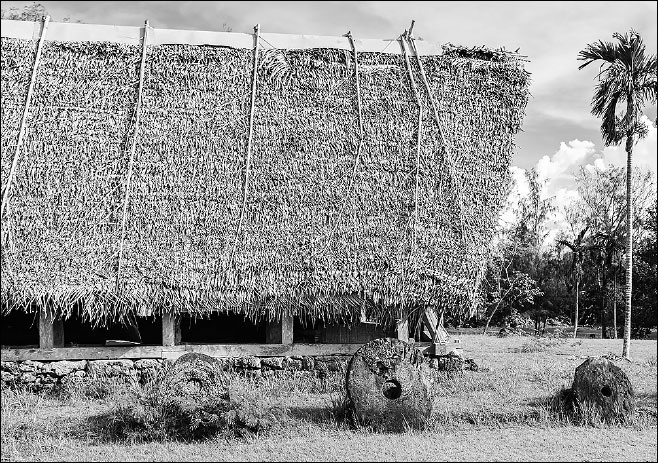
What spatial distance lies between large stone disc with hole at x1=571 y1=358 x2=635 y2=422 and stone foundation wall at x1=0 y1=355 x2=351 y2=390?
13.0 feet

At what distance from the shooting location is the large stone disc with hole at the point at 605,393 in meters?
8.47

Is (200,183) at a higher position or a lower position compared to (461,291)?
higher

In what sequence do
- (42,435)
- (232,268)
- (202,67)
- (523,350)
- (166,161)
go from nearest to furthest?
(42,435), (232,268), (166,161), (202,67), (523,350)

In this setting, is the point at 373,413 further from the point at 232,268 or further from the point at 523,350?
the point at 523,350

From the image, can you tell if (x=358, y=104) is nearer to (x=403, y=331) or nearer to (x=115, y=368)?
(x=403, y=331)

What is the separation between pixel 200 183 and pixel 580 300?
29.2 m

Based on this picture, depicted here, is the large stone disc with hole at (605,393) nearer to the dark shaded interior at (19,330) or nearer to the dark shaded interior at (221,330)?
the dark shaded interior at (221,330)

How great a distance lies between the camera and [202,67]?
1152cm

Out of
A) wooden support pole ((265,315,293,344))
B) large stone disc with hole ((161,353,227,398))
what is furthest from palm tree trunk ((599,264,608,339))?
large stone disc with hole ((161,353,227,398))

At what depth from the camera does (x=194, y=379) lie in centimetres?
813

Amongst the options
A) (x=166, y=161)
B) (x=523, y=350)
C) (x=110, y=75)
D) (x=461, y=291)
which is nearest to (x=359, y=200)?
(x=461, y=291)

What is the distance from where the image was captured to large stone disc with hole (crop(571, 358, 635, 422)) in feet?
27.8

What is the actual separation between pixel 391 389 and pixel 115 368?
15.8 feet

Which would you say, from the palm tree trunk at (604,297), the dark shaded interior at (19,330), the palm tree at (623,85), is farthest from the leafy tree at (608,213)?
the dark shaded interior at (19,330)
